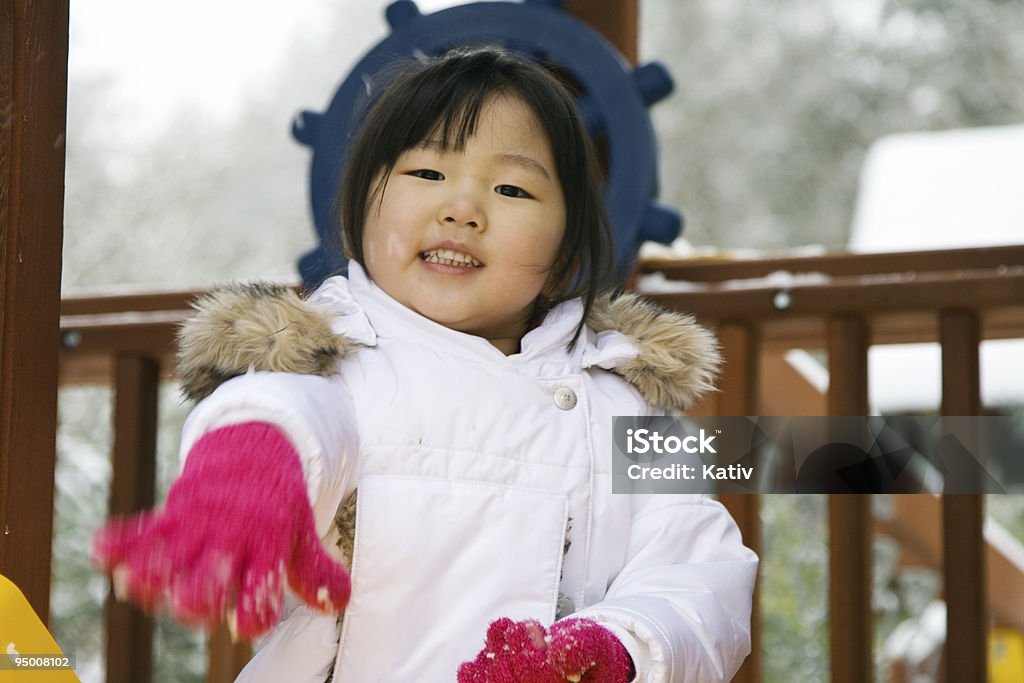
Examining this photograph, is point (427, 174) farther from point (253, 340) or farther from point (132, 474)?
point (132, 474)

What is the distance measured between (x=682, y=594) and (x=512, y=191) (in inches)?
17.7

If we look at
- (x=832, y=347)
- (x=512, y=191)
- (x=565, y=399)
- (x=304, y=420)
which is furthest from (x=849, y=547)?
(x=304, y=420)

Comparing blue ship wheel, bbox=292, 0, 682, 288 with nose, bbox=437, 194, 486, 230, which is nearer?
nose, bbox=437, 194, 486, 230

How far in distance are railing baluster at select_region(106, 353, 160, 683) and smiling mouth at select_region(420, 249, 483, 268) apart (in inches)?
30.4

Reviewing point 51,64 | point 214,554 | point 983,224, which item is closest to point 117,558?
point 214,554

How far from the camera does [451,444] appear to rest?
3.91 ft

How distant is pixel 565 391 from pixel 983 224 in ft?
9.90

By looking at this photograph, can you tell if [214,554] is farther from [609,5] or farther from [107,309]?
[609,5]

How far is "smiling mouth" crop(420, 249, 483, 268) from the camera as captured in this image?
1302 mm

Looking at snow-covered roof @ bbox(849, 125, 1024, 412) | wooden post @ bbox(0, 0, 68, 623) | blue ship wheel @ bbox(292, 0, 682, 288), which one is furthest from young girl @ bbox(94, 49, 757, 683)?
snow-covered roof @ bbox(849, 125, 1024, 412)

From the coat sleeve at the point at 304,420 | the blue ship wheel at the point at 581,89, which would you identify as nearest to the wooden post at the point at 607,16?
the blue ship wheel at the point at 581,89

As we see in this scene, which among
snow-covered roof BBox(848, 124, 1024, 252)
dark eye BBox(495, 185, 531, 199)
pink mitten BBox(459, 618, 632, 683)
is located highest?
snow-covered roof BBox(848, 124, 1024, 252)

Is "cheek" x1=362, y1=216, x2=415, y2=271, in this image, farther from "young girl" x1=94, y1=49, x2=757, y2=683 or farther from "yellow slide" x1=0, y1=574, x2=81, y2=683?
"yellow slide" x1=0, y1=574, x2=81, y2=683

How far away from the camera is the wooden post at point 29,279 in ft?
3.50
